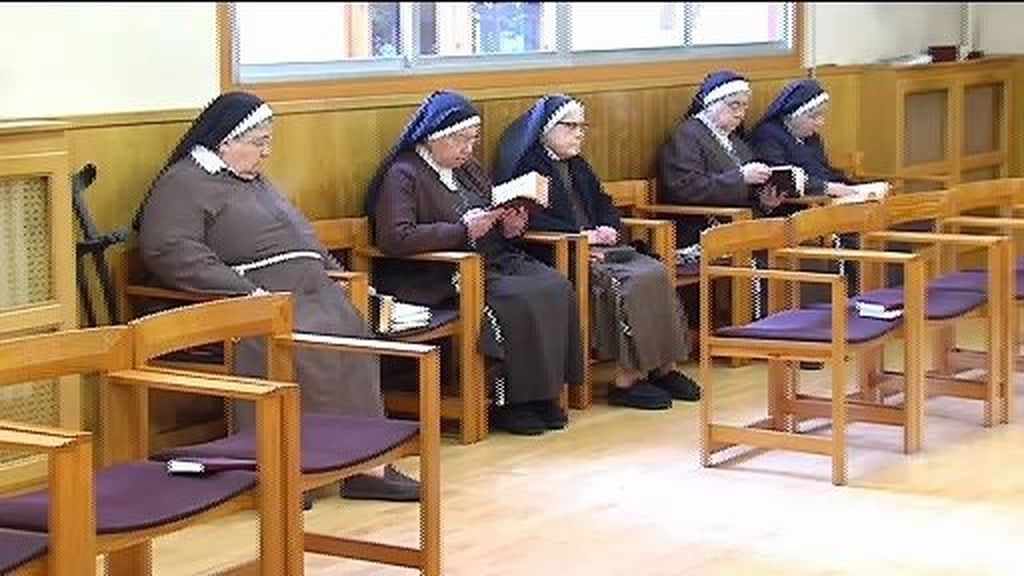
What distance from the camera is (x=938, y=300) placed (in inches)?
266

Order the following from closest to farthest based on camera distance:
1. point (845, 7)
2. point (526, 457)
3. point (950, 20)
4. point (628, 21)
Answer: point (526, 457) → point (628, 21) → point (845, 7) → point (950, 20)

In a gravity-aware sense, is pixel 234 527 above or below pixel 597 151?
below

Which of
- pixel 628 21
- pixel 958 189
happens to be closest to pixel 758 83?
pixel 628 21

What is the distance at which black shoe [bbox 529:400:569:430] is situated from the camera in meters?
6.78

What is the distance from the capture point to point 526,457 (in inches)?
250

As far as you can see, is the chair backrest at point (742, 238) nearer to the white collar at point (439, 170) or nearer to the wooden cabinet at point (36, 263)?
the white collar at point (439, 170)

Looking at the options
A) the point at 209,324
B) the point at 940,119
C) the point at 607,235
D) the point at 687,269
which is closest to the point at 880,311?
the point at 607,235

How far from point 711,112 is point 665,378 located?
1.32 m

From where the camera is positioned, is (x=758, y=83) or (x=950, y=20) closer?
(x=758, y=83)

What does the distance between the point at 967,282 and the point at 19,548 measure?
166 inches

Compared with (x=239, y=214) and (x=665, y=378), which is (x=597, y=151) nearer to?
(x=665, y=378)

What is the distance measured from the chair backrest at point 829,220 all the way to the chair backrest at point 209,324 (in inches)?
89.3

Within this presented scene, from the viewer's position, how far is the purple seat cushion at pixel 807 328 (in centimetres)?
595

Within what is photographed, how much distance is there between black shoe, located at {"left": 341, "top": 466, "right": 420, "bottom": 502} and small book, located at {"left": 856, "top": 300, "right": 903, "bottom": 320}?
5.16ft
